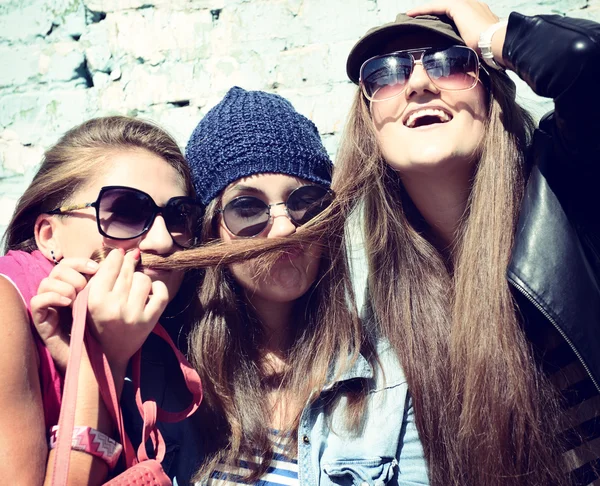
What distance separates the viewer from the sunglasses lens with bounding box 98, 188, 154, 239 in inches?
59.3

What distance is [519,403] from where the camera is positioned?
1.51 meters

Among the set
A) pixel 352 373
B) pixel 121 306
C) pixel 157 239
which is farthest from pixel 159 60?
pixel 352 373

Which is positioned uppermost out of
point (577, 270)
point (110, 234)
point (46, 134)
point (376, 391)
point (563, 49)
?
point (563, 49)

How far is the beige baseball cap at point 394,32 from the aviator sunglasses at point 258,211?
419 mm

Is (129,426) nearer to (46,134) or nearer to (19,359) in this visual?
(19,359)

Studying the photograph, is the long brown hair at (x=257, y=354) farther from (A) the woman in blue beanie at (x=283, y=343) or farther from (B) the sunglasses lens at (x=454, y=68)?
(B) the sunglasses lens at (x=454, y=68)

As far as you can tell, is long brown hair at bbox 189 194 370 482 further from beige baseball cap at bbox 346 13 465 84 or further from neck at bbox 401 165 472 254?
beige baseball cap at bbox 346 13 465 84

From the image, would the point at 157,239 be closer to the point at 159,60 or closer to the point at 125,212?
the point at 125,212

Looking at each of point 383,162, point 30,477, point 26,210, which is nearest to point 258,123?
point 383,162

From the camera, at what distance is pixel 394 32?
168cm

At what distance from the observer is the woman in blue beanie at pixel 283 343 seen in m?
1.64

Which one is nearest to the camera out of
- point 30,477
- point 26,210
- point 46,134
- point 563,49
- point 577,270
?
point 30,477

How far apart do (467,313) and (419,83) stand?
0.64m

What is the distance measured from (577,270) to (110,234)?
116 cm
